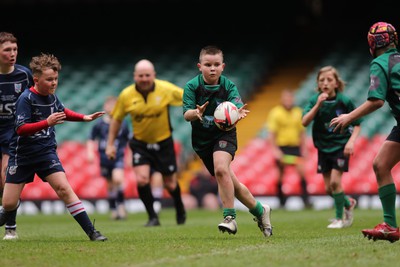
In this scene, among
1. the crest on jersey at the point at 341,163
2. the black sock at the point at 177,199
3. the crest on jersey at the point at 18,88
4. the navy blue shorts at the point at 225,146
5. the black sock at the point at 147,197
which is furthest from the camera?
the black sock at the point at 177,199

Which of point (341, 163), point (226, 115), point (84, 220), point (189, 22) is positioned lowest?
point (84, 220)

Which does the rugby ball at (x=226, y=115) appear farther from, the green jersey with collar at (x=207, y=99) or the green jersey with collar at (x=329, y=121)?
the green jersey with collar at (x=329, y=121)

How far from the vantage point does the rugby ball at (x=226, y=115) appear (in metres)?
8.53

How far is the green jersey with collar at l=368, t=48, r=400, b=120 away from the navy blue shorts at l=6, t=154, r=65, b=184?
136 inches

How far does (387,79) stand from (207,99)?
214 centimetres

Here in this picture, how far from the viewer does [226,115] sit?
28.0 feet

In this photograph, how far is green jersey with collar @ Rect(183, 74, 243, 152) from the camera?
9.03m

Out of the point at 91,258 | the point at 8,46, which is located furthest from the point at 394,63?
the point at 8,46

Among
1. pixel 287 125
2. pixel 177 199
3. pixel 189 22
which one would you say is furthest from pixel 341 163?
pixel 189 22

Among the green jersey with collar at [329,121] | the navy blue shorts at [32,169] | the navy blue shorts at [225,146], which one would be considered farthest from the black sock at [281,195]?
the navy blue shorts at [32,169]

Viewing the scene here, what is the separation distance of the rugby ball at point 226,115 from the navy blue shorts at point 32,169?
1811 millimetres

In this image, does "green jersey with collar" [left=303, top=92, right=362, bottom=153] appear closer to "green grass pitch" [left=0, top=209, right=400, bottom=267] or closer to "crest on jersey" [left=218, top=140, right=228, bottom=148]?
"green grass pitch" [left=0, top=209, right=400, bottom=267]

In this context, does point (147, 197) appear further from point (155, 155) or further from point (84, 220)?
point (84, 220)

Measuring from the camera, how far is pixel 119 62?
28.9m
